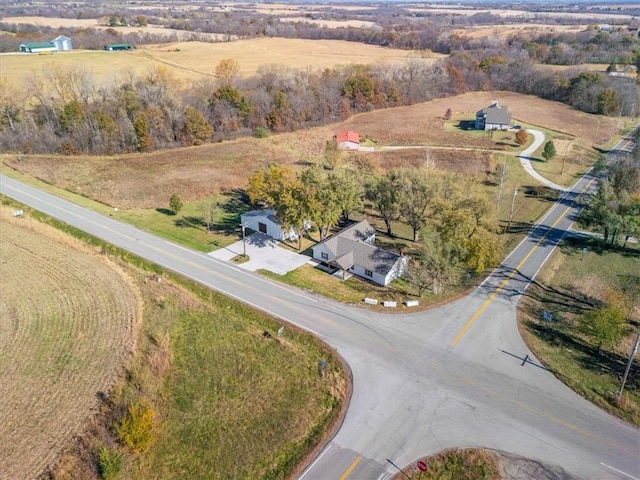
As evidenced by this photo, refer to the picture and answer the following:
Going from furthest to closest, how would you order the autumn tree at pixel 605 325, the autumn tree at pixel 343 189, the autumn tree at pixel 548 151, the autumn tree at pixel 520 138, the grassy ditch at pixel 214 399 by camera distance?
the autumn tree at pixel 520 138 → the autumn tree at pixel 548 151 → the autumn tree at pixel 343 189 → the autumn tree at pixel 605 325 → the grassy ditch at pixel 214 399

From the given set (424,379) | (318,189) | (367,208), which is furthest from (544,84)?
(424,379)

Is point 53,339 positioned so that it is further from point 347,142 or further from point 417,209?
point 347,142

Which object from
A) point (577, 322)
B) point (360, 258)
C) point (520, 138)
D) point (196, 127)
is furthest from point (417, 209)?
point (196, 127)

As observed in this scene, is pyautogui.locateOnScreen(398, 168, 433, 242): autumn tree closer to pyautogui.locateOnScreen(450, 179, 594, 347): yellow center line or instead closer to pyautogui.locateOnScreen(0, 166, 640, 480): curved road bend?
pyautogui.locateOnScreen(0, 166, 640, 480): curved road bend

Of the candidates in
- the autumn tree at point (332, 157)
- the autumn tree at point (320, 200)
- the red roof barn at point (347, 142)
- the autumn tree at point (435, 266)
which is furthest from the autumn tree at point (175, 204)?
the red roof barn at point (347, 142)

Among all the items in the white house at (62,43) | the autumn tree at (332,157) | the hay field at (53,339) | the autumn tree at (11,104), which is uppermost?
the white house at (62,43)

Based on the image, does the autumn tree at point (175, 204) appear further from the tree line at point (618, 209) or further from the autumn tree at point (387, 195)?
the tree line at point (618, 209)

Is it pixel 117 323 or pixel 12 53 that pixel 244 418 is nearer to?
pixel 117 323
